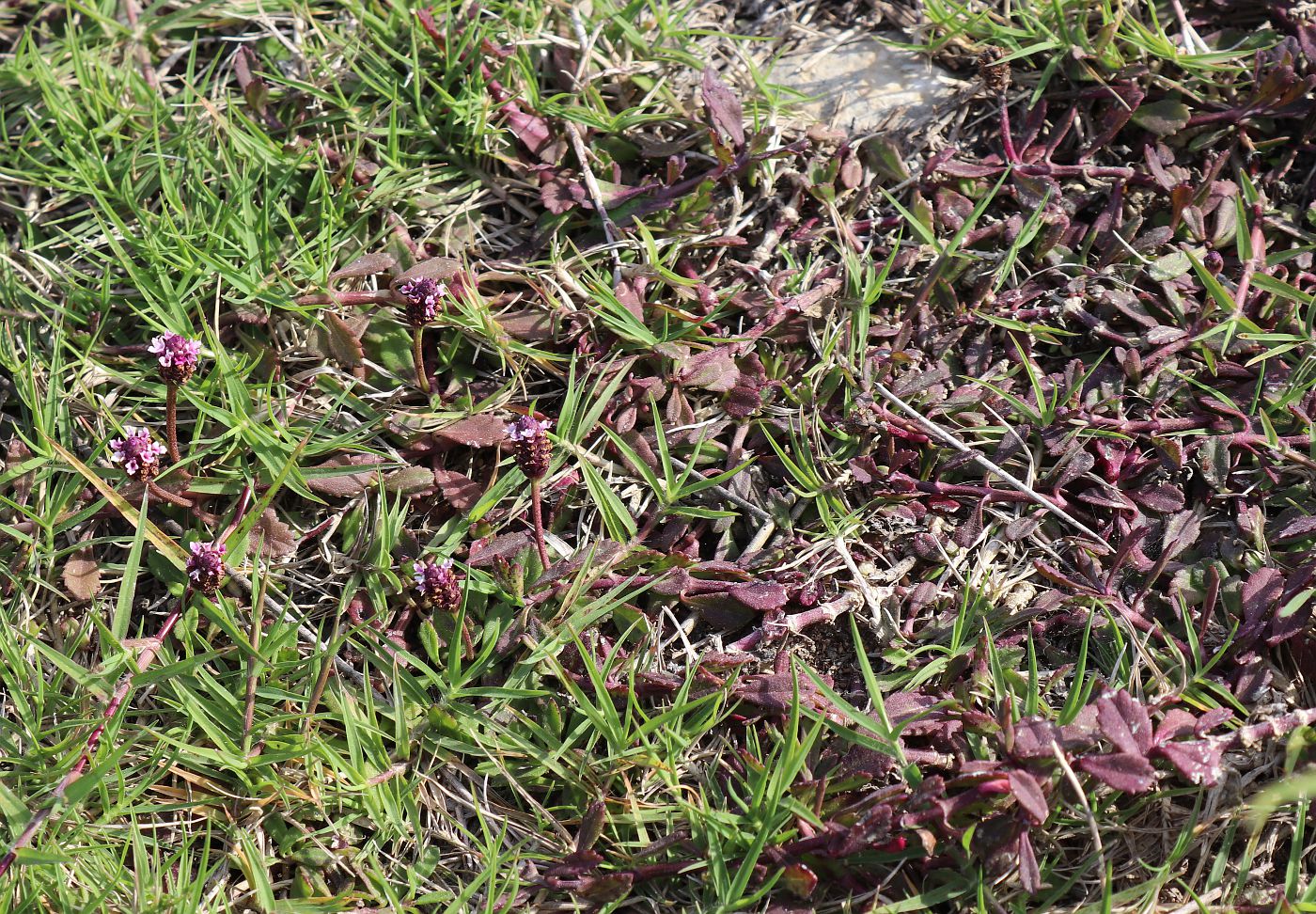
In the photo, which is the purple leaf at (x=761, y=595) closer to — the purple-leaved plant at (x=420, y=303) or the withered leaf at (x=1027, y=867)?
the withered leaf at (x=1027, y=867)

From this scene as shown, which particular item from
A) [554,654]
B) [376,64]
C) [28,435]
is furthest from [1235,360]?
[28,435]

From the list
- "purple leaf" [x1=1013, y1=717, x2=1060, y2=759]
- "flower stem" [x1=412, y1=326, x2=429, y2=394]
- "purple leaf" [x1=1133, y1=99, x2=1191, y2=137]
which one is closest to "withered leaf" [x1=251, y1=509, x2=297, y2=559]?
"flower stem" [x1=412, y1=326, x2=429, y2=394]

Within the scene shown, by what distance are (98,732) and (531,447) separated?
1.07m

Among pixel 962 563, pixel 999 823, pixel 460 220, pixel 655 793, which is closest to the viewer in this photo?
pixel 999 823

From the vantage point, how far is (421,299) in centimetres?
254

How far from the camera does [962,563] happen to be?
255cm

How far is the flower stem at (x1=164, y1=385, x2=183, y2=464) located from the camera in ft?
8.17

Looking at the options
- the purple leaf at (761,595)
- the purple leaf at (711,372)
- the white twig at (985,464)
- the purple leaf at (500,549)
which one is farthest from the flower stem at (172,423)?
the white twig at (985,464)

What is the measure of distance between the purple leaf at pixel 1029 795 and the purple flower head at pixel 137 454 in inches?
75.9

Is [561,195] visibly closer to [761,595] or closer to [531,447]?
[531,447]

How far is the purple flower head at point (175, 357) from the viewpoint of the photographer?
2436mm

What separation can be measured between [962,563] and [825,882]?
0.80m

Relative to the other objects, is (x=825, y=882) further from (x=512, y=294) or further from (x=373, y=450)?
(x=512, y=294)

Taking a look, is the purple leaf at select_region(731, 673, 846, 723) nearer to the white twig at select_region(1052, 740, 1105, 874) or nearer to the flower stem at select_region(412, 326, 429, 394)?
the white twig at select_region(1052, 740, 1105, 874)
